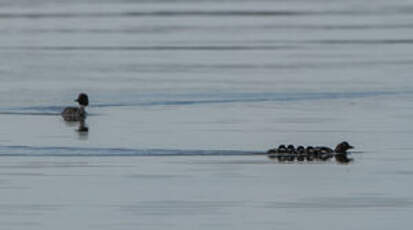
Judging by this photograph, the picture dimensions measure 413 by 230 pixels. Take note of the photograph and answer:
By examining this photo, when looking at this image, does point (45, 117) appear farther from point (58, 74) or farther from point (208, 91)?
point (58, 74)

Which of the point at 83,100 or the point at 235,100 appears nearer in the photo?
the point at 83,100

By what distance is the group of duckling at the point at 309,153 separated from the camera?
71.6 ft

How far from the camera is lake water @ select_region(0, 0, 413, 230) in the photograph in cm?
1834

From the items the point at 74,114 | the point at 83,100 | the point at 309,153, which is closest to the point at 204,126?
the point at 74,114

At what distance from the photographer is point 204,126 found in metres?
25.3

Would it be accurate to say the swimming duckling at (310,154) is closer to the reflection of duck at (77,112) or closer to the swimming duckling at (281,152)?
the swimming duckling at (281,152)

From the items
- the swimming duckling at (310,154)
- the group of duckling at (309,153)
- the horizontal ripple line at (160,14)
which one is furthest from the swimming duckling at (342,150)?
the horizontal ripple line at (160,14)

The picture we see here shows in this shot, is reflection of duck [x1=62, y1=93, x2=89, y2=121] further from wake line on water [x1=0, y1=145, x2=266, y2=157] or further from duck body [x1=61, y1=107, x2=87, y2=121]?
wake line on water [x1=0, y1=145, x2=266, y2=157]

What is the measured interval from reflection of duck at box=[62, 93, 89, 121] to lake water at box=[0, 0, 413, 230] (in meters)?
0.19

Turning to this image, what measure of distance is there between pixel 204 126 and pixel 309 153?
365 centimetres

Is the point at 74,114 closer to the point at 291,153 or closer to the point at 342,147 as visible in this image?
the point at 291,153

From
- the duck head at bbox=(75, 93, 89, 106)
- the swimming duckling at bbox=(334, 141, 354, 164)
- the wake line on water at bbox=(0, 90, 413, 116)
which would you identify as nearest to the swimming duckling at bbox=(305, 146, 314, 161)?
the swimming duckling at bbox=(334, 141, 354, 164)

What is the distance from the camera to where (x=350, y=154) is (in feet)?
73.3

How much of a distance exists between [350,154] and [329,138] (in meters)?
1.58
